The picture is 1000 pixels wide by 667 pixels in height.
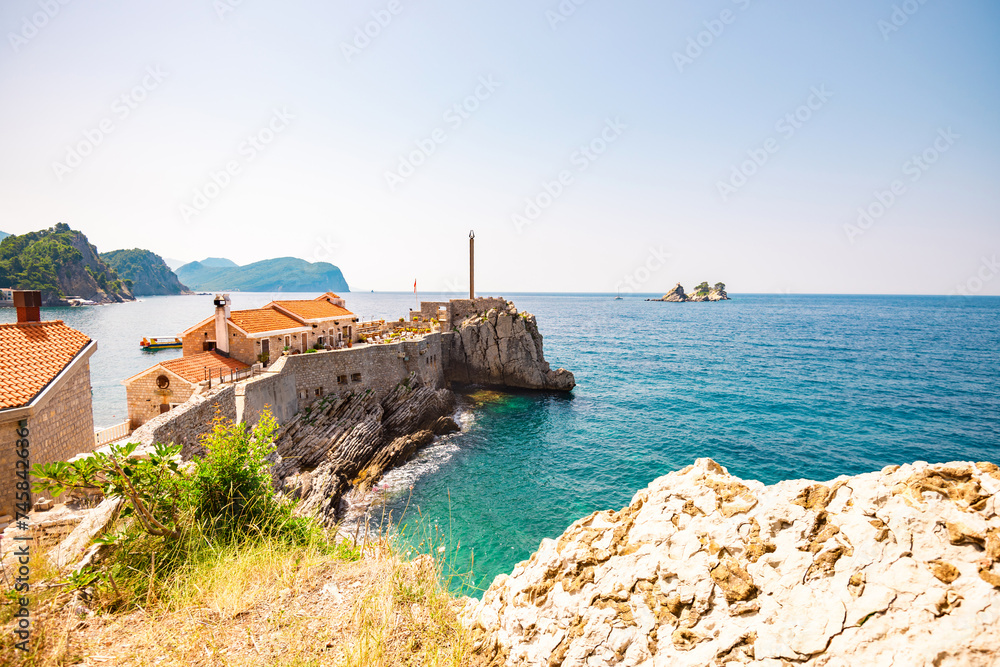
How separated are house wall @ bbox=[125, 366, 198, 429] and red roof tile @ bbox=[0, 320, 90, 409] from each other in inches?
197

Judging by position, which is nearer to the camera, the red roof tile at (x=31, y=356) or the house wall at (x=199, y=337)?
the red roof tile at (x=31, y=356)

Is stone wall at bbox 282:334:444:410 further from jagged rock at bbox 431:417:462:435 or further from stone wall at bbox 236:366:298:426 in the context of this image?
jagged rock at bbox 431:417:462:435

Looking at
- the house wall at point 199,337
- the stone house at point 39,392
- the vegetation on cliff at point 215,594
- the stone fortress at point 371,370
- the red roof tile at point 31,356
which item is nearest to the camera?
the vegetation on cliff at point 215,594

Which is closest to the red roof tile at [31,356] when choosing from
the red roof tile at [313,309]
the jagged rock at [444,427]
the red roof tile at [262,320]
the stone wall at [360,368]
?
the stone wall at [360,368]

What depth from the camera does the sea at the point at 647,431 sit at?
19.8m

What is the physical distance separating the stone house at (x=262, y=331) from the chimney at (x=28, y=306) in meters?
9.28

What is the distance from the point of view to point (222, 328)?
75.9 ft

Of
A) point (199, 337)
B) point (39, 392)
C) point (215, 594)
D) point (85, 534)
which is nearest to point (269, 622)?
point (215, 594)

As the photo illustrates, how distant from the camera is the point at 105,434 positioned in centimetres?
1620

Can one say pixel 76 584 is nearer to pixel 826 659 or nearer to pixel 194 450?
pixel 826 659

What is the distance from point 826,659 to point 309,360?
84.1 ft

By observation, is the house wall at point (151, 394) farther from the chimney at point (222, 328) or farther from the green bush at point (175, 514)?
the green bush at point (175, 514)

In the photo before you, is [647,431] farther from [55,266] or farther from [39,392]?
[55,266]

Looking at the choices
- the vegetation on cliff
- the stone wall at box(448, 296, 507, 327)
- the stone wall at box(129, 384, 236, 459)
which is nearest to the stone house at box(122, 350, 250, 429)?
the stone wall at box(129, 384, 236, 459)
